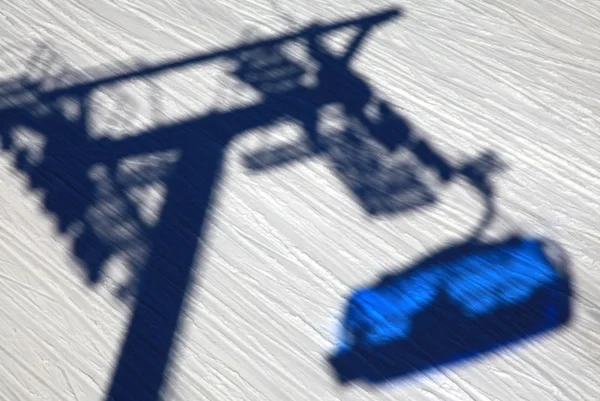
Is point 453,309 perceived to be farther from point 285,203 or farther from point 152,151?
point 152,151

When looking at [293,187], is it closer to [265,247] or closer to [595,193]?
[265,247]

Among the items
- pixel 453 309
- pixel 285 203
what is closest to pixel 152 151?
pixel 285 203

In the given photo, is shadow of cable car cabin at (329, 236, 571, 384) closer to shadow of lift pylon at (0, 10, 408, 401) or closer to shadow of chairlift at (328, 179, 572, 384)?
shadow of chairlift at (328, 179, 572, 384)

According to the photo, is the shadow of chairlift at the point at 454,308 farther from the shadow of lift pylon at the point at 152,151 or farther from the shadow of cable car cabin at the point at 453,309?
the shadow of lift pylon at the point at 152,151

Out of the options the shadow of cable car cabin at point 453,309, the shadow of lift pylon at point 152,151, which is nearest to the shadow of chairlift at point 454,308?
the shadow of cable car cabin at point 453,309

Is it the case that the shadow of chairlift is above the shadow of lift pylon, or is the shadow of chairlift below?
above

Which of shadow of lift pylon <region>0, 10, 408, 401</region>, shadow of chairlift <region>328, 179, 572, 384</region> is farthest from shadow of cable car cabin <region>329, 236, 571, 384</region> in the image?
shadow of lift pylon <region>0, 10, 408, 401</region>

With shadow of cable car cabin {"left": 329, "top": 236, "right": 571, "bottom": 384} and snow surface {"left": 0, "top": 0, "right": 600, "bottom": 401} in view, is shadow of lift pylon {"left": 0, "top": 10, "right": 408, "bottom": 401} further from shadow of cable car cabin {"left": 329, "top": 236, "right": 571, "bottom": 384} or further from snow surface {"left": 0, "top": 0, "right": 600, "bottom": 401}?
shadow of cable car cabin {"left": 329, "top": 236, "right": 571, "bottom": 384}

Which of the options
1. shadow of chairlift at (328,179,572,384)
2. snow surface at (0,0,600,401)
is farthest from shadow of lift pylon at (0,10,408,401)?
shadow of chairlift at (328,179,572,384)

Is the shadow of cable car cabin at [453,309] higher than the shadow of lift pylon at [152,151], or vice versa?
the shadow of cable car cabin at [453,309]
